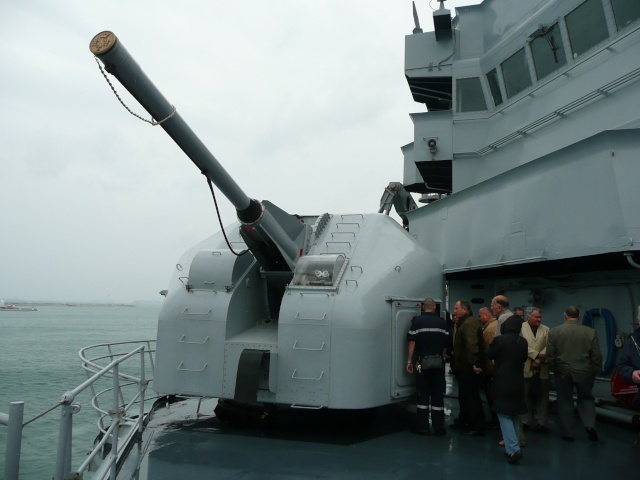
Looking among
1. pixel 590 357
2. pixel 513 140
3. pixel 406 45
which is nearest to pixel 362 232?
pixel 590 357

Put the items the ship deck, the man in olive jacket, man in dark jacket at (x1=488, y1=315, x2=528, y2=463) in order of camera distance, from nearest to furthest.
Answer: the ship deck < man in dark jacket at (x1=488, y1=315, x2=528, y2=463) < the man in olive jacket

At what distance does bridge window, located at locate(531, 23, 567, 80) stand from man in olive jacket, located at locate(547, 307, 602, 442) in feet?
12.7

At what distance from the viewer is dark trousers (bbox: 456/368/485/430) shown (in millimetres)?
5380

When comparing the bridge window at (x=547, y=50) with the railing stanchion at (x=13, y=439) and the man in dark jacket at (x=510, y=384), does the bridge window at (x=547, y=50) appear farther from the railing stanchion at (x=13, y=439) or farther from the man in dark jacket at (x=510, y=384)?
the railing stanchion at (x=13, y=439)

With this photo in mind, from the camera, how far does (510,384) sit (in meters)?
4.48

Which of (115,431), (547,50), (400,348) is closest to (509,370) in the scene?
(400,348)

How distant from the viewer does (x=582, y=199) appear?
5.33m

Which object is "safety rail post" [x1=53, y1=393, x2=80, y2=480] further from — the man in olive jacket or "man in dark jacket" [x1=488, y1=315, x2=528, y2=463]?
the man in olive jacket

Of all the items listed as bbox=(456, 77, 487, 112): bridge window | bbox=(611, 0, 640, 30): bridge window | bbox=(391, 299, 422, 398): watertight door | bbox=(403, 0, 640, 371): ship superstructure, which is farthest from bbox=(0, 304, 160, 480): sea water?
bbox=(611, 0, 640, 30): bridge window

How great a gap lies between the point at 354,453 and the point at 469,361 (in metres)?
1.45

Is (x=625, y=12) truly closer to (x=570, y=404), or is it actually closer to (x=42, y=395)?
(x=570, y=404)

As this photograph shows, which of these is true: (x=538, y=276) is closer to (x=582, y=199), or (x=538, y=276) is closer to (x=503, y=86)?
(x=582, y=199)

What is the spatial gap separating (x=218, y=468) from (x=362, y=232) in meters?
2.92

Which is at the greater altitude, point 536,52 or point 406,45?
point 406,45
